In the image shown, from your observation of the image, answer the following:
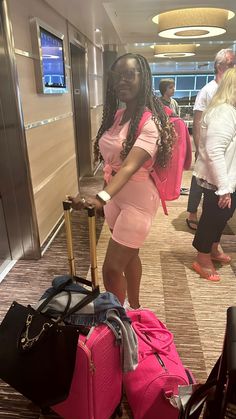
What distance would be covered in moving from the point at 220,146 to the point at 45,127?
1661mm

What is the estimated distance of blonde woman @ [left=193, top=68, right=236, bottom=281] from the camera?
77.3 inches

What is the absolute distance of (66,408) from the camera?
123 centimetres

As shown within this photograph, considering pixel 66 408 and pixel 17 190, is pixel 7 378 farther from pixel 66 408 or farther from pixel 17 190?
pixel 17 190

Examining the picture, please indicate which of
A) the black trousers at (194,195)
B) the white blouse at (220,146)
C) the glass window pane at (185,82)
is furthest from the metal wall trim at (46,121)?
the glass window pane at (185,82)

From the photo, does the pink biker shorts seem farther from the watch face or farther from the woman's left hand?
the woman's left hand

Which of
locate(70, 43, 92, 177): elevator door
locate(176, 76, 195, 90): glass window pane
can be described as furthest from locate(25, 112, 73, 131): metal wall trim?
locate(176, 76, 195, 90): glass window pane

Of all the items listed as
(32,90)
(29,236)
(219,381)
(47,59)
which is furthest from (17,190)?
(219,381)

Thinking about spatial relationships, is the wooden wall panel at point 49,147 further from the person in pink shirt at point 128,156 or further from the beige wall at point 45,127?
the person in pink shirt at point 128,156

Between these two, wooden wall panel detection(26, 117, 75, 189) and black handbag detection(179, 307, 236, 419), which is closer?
black handbag detection(179, 307, 236, 419)

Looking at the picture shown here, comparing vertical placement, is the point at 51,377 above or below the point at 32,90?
below

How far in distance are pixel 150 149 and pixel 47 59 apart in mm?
1942

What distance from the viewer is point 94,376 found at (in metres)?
1.13

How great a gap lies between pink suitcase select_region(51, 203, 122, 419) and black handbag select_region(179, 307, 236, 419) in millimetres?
354

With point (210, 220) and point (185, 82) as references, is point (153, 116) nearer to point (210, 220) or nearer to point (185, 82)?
point (210, 220)
